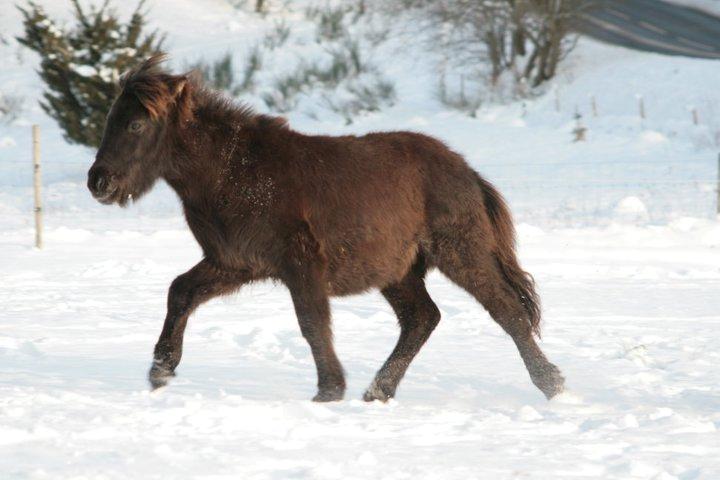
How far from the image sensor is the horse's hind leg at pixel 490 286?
6.57 metres

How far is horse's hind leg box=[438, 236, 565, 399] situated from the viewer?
21.6ft

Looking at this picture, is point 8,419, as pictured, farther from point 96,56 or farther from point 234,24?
point 234,24

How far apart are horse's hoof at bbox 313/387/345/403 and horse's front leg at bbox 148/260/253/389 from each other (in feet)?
2.52

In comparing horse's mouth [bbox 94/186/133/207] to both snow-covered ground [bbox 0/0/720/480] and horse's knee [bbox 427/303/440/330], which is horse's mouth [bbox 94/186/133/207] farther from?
horse's knee [bbox 427/303/440/330]

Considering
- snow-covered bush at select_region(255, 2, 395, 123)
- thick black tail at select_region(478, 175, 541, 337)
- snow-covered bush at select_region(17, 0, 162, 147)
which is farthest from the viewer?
snow-covered bush at select_region(255, 2, 395, 123)

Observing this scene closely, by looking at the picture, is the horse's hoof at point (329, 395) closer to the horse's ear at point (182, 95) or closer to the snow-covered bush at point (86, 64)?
the horse's ear at point (182, 95)

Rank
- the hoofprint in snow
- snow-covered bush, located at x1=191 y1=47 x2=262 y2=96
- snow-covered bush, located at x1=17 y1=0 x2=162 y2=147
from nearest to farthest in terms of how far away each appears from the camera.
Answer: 1. the hoofprint in snow
2. snow-covered bush, located at x1=17 y1=0 x2=162 y2=147
3. snow-covered bush, located at x1=191 y1=47 x2=262 y2=96

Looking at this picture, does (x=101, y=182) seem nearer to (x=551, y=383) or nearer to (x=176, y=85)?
(x=176, y=85)

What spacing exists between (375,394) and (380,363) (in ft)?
4.27

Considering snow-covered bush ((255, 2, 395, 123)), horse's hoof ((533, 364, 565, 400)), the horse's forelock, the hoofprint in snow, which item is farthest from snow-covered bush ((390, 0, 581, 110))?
the horse's forelock

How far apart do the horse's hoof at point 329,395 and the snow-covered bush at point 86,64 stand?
17.5 meters

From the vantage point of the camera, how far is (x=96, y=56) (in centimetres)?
2289

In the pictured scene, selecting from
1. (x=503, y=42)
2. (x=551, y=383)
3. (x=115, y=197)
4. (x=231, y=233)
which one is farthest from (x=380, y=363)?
(x=503, y=42)

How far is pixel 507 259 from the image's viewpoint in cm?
677
